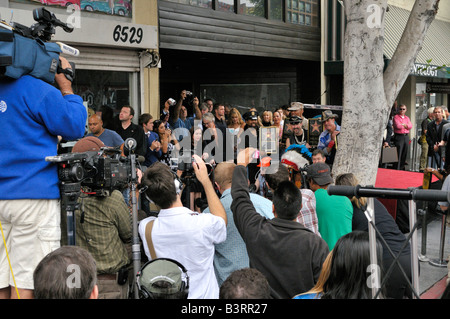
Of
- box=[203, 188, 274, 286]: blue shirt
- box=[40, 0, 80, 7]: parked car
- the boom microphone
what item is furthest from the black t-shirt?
the boom microphone

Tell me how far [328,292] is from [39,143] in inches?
76.3

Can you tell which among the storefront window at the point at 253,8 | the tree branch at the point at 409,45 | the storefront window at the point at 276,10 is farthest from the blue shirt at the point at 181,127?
the storefront window at the point at 276,10

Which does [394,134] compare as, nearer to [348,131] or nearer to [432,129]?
[432,129]

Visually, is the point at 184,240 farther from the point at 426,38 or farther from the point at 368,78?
the point at 426,38

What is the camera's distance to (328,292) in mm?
2518

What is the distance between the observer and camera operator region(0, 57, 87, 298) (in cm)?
315

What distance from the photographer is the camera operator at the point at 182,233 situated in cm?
321

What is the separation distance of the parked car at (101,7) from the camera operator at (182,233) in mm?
6008

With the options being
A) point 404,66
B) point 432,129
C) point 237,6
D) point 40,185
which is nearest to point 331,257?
point 40,185

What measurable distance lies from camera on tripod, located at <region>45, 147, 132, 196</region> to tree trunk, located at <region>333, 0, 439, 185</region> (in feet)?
13.5

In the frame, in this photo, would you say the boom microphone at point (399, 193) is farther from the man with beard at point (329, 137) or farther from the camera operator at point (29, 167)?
the man with beard at point (329, 137)

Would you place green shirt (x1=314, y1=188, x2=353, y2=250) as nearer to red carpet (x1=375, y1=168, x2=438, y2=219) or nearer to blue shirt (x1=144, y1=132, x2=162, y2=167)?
red carpet (x1=375, y1=168, x2=438, y2=219)

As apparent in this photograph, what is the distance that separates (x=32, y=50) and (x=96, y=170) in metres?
0.84

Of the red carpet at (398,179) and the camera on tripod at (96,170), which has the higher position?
the camera on tripod at (96,170)
